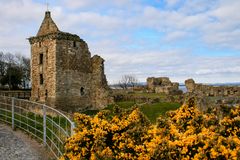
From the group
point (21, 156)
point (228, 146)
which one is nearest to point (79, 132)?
point (228, 146)

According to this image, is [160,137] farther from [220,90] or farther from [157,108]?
[220,90]

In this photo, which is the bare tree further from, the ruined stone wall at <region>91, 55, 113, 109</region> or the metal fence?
the metal fence

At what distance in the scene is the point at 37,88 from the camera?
126 ft

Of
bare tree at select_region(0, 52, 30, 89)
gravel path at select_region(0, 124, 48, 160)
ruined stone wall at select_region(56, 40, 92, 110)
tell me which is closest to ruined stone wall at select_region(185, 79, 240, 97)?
ruined stone wall at select_region(56, 40, 92, 110)

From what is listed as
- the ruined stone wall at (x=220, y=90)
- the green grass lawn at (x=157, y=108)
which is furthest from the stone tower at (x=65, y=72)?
the ruined stone wall at (x=220, y=90)

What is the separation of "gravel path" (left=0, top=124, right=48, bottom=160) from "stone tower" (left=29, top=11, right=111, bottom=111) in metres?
23.2

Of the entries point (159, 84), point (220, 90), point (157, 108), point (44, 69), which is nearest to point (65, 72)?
point (44, 69)

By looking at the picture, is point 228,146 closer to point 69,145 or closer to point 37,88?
point 69,145

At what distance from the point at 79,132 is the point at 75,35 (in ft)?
104

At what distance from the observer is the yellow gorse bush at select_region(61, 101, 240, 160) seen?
187 inches

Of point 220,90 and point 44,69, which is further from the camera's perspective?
point 44,69

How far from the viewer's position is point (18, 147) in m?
11.5

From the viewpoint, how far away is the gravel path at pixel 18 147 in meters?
10.5

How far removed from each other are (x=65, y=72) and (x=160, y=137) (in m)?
32.4
